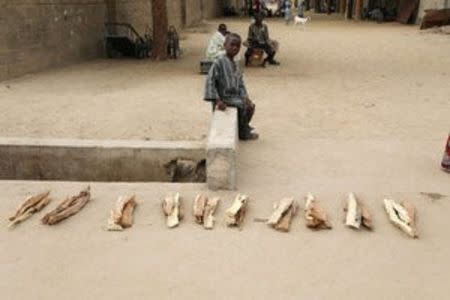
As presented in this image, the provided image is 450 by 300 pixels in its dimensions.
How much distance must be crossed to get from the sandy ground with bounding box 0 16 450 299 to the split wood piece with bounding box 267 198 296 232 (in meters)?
0.08

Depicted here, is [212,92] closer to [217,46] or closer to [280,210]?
[280,210]

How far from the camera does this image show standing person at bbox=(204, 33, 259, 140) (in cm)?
583

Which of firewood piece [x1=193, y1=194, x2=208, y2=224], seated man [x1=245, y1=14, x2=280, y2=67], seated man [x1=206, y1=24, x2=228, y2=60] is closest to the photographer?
firewood piece [x1=193, y1=194, x2=208, y2=224]

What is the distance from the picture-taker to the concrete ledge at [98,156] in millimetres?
5664

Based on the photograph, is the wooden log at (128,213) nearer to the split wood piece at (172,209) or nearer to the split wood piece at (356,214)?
the split wood piece at (172,209)

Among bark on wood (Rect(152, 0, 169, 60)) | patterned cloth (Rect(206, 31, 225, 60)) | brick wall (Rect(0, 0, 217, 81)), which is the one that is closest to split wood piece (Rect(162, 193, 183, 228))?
patterned cloth (Rect(206, 31, 225, 60))

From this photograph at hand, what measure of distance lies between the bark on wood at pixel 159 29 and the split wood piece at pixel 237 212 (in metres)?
11.3

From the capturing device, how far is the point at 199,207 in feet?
14.7

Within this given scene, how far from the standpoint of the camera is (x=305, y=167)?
5.46 m

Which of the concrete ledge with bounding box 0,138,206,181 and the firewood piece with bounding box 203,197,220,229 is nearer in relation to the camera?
the firewood piece with bounding box 203,197,220,229

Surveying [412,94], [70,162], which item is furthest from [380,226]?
[412,94]

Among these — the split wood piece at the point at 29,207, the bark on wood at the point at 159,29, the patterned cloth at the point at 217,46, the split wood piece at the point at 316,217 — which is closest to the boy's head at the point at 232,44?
the split wood piece at the point at 316,217

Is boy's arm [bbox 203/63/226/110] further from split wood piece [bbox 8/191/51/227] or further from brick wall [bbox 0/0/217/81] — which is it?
brick wall [bbox 0/0/217/81]

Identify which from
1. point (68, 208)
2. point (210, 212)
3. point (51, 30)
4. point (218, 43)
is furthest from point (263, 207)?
point (51, 30)
